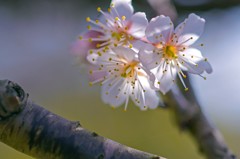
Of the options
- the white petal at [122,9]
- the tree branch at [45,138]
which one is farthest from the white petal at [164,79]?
the tree branch at [45,138]

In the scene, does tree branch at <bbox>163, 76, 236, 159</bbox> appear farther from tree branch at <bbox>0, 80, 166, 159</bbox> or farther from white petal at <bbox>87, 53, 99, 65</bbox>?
tree branch at <bbox>0, 80, 166, 159</bbox>

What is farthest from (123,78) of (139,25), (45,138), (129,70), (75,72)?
(75,72)

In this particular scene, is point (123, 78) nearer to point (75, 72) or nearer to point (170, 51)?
point (170, 51)

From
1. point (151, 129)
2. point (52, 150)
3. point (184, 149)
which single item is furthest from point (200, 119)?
point (151, 129)

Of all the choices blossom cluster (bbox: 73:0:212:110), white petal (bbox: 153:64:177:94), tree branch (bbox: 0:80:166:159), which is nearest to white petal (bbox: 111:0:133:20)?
blossom cluster (bbox: 73:0:212:110)

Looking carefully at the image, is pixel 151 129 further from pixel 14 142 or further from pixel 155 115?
pixel 14 142

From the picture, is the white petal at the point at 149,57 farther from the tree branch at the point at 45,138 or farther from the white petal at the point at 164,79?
the tree branch at the point at 45,138

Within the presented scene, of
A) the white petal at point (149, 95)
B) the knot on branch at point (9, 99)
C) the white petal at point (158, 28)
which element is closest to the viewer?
the knot on branch at point (9, 99)

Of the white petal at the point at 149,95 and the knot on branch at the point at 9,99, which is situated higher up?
the knot on branch at the point at 9,99
